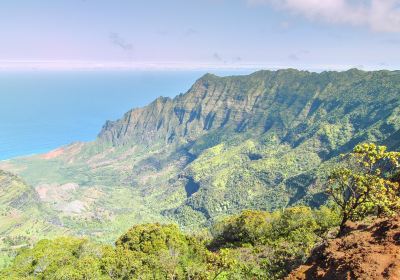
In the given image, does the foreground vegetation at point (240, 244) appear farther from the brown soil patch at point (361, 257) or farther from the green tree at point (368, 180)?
the brown soil patch at point (361, 257)

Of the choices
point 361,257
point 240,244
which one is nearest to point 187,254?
point 240,244

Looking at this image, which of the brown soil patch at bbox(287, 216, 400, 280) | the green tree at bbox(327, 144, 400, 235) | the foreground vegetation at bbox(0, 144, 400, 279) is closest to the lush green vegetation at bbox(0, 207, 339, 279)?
the foreground vegetation at bbox(0, 144, 400, 279)

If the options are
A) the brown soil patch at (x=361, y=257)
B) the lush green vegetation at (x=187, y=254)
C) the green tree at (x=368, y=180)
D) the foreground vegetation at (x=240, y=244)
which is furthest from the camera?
the lush green vegetation at (x=187, y=254)

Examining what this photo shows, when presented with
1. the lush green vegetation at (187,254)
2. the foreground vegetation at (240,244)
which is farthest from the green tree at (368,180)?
the lush green vegetation at (187,254)

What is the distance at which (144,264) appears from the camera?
223 ft

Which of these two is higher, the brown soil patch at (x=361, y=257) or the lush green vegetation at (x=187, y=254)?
the brown soil patch at (x=361, y=257)

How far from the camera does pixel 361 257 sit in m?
25.5

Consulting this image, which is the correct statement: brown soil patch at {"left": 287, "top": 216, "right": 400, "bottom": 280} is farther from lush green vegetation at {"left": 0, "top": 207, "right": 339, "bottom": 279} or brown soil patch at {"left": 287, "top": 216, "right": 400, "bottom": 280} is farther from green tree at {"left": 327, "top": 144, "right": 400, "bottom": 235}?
lush green vegetation at {"left": 0, "top": 207, "right": 339, "bottom": 279}

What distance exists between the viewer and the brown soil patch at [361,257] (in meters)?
23.8

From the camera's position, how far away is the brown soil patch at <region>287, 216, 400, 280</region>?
23.8 meters

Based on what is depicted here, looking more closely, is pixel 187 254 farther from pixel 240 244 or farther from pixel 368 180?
pixel 368 180

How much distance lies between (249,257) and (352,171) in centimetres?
3520

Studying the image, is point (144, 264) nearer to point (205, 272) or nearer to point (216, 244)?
point (205, 272)

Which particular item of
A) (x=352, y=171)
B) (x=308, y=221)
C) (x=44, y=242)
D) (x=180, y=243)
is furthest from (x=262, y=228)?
(x=352, y=171)
